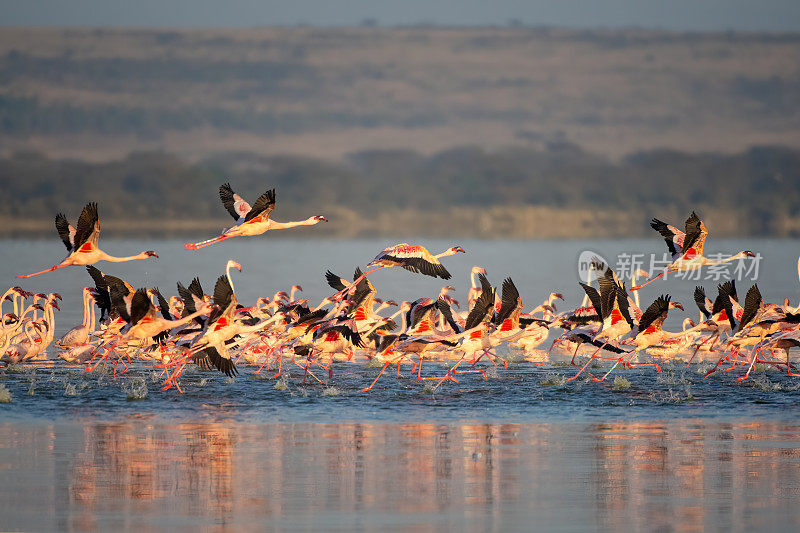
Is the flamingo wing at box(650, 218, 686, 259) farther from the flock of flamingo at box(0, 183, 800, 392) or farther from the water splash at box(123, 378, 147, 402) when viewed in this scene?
the water splash at box(123, 378, 147, 402)

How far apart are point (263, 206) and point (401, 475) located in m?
8.43

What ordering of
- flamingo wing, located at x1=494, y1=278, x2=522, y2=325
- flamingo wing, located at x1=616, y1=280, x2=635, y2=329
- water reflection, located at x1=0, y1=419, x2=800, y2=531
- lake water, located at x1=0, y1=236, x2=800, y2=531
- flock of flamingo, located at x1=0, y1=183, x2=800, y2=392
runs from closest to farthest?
1. water reflection, located at x1=0, y1=419, x2=800, y2=531
2. lake water, located at x1=0, y1=236, x2=800, y2=531
3. flock of flamingo, located at x1=0, y1=183, x2=800, y2=392
4. flamingo wing, located at x1=616, y1=280, x2=635, y2=329
5. flamingo wing, located at x1=494, y1=278, x2=522, y2=325

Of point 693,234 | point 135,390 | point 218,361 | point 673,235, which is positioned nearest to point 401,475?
point 218,361

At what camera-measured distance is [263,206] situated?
1900 cm

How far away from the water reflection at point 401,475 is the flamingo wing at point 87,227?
5.34 meters

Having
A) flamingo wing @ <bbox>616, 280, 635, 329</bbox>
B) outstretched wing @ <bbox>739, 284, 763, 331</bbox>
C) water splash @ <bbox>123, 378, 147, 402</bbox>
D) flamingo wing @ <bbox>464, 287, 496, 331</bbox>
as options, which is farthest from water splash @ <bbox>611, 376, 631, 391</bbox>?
water splash @ <bbox>123, 378, 147, 402</bbox>

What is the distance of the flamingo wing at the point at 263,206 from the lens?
1856 cm

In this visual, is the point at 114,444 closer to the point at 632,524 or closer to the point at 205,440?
the point at 205,440

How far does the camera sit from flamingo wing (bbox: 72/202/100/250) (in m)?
18.9

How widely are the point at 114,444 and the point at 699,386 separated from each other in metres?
8.54

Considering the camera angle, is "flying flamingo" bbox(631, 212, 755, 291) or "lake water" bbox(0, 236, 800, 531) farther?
"flying flamingo" bbox(631, 212, 755, 291)

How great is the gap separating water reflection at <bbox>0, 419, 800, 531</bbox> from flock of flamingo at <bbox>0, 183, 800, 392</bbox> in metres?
3.32

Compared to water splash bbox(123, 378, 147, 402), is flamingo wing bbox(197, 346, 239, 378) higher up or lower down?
higher up

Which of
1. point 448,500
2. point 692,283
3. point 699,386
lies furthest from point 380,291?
point 448,500
